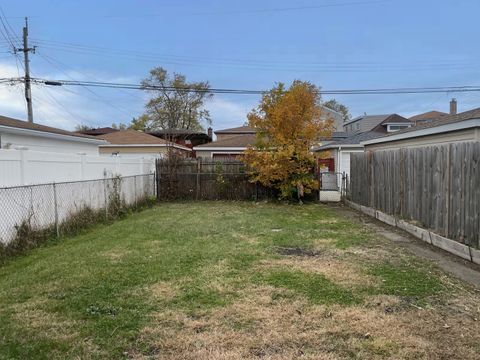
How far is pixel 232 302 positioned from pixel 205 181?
12.8m

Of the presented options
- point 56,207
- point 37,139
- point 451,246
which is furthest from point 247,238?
point 37,139

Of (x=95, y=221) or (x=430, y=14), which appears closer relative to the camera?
(x=95, y=221)

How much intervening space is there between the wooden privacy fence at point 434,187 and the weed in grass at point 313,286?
113 inches

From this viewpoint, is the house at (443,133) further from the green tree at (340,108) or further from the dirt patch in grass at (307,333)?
the green tree at (340,108)

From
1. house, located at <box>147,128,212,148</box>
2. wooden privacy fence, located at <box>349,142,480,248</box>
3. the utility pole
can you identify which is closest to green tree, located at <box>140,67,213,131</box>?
house, located at <box>147,128,212,148</box>

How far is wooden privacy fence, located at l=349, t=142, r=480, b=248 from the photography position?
6586 millimetres

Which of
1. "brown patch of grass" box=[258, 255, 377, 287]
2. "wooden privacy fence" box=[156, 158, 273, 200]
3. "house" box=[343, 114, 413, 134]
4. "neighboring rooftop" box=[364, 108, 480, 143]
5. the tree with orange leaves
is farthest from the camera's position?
"house" box=[343, 114, 413, 134]

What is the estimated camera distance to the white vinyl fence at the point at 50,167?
7242 mm

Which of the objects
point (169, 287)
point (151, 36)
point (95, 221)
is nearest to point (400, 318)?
point (169, 287)

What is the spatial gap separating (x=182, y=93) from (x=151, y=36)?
30957mm

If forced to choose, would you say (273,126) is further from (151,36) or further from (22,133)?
(22,133)

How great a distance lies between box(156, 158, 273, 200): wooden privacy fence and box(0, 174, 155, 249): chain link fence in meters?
3.85

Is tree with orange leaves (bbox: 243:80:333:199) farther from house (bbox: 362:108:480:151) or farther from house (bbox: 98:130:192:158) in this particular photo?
house (bbox: 98:130:192:158)

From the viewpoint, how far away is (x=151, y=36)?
17.5m
